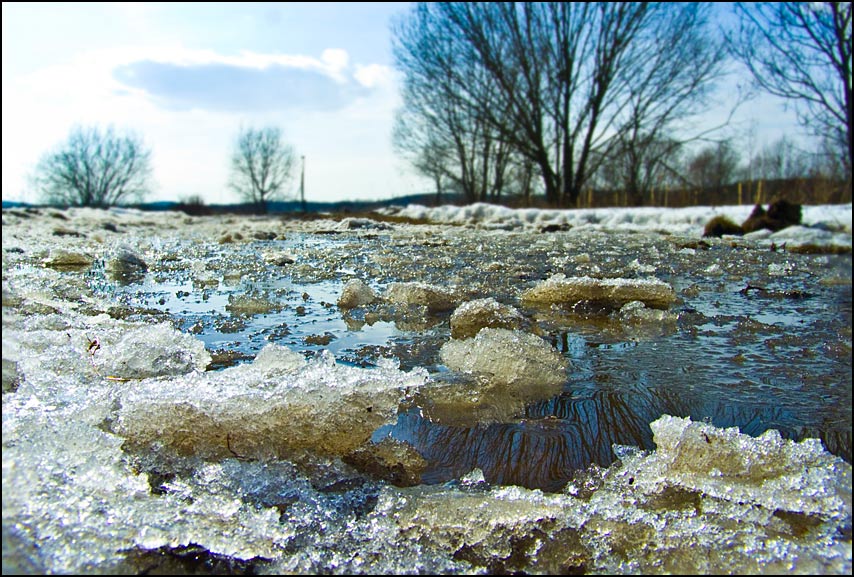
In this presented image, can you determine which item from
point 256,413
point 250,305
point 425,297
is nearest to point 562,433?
point 256,413

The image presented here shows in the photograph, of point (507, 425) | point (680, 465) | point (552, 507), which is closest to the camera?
point (552, 507)

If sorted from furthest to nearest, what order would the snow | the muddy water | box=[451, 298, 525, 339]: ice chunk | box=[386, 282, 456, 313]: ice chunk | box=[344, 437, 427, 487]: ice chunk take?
the snow, box=[386, 282, 456, 313]: ice chunk, box=[451, 298, 525, 339]: ice chunk, the muddy water, box=[344, 437, 427, 487]: ice chunk

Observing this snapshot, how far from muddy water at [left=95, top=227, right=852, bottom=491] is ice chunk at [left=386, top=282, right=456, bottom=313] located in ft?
0.28

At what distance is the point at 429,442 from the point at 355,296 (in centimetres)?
144

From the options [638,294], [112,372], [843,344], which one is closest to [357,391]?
[112,372]

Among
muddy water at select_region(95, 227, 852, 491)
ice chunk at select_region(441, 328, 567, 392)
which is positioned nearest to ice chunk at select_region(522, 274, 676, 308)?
muddy water at select_region(95, 227, 852, 491)

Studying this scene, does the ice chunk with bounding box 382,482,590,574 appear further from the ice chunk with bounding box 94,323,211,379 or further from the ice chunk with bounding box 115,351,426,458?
the ice chunk with bounding box 94,323,211,379

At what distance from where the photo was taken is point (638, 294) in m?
2.52

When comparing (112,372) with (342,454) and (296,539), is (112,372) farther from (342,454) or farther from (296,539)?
(296,539)

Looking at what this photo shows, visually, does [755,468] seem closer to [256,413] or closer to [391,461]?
[391,461]

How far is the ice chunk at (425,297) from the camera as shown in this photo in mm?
2498

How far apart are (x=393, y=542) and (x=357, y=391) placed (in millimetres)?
464

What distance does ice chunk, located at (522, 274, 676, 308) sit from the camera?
2.50 m

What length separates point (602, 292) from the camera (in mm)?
2547
